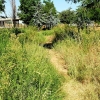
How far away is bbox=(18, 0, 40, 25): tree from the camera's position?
49.6 metres

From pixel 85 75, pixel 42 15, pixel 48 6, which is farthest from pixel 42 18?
pixel 85 75

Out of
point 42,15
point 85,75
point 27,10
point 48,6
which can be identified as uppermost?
point 48,6

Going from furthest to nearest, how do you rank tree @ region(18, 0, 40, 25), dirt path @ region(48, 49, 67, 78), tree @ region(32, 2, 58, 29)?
tree @ region(18, 0, 40, 25), tree @ region(32, 2, 58, 29), dirt path @ region(48, 49, 67, 78)

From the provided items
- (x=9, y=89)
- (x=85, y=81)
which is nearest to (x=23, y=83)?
(x=9, y=89)

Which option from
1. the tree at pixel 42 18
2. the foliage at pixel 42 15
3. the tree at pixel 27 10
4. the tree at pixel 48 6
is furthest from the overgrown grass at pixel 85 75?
the tree at pixel 48 6

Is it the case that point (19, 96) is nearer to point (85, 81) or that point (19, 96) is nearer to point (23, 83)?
point (23, 83)

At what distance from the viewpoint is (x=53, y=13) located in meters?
51.7

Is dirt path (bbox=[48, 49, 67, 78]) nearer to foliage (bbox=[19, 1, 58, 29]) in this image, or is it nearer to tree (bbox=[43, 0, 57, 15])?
foliage (bbox=[19, 1, 58, 29])

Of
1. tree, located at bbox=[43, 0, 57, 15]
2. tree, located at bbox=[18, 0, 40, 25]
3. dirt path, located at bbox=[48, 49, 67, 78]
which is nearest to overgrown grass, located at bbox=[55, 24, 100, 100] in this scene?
dirt path, located at bbox=[48, 49, 67, 78]

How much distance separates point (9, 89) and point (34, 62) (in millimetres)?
1639

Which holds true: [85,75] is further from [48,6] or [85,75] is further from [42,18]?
[48,6]

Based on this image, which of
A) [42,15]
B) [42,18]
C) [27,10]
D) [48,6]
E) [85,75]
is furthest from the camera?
[48,6]

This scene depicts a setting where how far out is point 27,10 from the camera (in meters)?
51.1

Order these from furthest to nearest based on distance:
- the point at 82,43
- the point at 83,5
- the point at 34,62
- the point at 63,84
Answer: the point at 83,5
the point at 82,43
the point at 63,84
the point at 34,62
